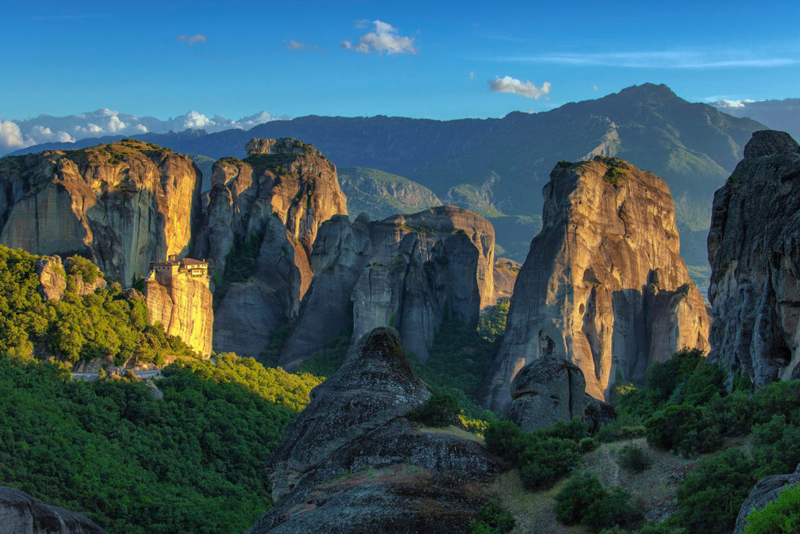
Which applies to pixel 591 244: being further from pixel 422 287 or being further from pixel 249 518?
pixel 249 518

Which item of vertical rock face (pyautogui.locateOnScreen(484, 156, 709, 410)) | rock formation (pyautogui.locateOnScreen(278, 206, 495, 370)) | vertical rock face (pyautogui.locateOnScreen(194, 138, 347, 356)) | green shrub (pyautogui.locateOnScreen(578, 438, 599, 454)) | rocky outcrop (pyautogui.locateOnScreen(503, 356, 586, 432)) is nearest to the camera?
green shrub (pyautogui.locateOnScreen(578, 438, 599, 454))

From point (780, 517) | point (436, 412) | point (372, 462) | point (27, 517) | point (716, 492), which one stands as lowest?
point (27, 517)

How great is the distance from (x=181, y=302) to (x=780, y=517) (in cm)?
4590

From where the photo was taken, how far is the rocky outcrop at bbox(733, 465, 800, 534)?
15.2m

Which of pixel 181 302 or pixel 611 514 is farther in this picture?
pixel 181 302

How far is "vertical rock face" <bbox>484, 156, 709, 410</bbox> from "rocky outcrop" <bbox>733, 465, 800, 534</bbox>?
47.8m

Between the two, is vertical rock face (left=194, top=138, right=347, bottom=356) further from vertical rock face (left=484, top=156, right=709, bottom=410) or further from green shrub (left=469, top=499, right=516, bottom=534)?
green shrub (left=469, top=499, right=516, bottom=534)

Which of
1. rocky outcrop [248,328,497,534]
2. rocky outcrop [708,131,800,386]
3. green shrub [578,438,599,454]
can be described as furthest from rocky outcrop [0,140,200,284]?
green shrub [578,438,599,454]

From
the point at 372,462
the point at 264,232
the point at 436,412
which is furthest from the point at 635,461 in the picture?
the point at 264,232

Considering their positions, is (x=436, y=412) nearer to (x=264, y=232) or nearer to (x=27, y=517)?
(x=27, y=517)

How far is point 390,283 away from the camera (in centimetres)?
7662

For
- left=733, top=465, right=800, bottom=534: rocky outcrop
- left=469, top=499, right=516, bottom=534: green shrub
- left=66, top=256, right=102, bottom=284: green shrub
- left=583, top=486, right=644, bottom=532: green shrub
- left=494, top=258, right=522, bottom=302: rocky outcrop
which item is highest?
left=66, top=256, right=102, bottom=284: green shrub

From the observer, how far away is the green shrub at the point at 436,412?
2553cm

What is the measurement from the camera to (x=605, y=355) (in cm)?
6731
